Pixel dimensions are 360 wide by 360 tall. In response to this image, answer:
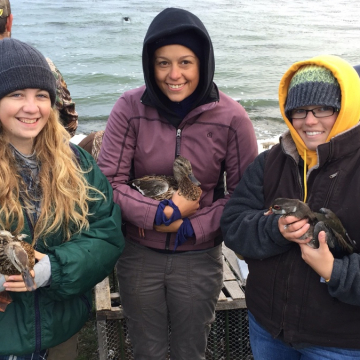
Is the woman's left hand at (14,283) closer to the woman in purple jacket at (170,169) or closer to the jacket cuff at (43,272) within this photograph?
the jacket cuff at (43,272)

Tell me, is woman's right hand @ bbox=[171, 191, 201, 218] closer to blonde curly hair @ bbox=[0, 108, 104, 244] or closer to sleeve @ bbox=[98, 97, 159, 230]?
sleeve @ bbox=[98, 97, 159, 230]

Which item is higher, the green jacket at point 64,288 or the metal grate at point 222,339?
the green jacket at point 64,288

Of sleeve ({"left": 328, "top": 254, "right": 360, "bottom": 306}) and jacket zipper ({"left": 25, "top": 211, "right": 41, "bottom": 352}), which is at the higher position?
sleeve ({"left": 328, "top": 254, "right": 360, "bottom": 306})

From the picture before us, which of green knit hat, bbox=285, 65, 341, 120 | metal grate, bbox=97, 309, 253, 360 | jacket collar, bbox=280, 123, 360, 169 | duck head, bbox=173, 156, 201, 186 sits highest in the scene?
green knit hat, bbox=285, 65, 341, 120

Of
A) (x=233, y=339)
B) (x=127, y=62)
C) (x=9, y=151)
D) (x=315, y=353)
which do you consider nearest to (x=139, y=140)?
(x=9, y=151)

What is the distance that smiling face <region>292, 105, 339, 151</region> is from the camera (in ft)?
9.14

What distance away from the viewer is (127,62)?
21.4 meters

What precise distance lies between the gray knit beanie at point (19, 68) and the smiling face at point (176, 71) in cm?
86

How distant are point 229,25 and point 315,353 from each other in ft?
98.5

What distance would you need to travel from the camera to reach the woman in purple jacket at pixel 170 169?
135 inches

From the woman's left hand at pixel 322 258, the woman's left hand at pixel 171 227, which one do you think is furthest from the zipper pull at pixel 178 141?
the woman's left hand at pixel 322 258

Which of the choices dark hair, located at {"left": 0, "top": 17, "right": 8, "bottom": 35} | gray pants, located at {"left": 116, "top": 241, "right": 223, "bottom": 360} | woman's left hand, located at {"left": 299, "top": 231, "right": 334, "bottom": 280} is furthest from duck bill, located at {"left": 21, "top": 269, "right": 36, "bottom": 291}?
dark hair, located at {"left": 0, "top": 17, "right": 8, "bottom": 35}

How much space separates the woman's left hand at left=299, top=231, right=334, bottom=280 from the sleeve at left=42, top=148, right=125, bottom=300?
125 cm

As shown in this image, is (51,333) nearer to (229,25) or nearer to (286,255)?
(286,255)
